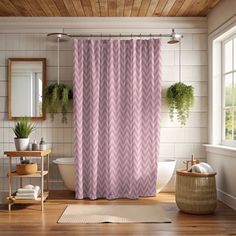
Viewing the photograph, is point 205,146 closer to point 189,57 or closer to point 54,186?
point 189,57

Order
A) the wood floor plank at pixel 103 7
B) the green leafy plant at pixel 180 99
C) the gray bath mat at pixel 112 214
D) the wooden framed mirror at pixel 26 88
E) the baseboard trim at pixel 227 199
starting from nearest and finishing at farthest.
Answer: the gray bath mat at pixel 112 214, the baseboard trim at pixel 227 199, the wood floor plank at pixel 103 7, the green leafy plant at pixel 180 99, the wooden framed mirror at pixel 26 88

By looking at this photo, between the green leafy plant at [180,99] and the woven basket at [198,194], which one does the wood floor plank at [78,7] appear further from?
the woven basket at [198,194]

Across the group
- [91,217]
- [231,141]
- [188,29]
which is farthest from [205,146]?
[91,217]

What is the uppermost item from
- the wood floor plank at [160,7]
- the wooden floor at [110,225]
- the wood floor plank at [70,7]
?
the wood floor plank at [160,7]

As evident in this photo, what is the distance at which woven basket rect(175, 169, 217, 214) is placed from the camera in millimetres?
4180

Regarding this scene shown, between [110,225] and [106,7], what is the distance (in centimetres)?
280

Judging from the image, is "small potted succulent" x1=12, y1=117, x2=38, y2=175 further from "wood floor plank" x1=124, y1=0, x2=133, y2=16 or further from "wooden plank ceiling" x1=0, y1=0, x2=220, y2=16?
"wood floor plank" x1=124, y1=0, x2=133, y2=16

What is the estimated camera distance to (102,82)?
205 inches

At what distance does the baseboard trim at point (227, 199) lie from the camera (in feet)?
14.7

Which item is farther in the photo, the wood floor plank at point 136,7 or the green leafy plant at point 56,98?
the green leafy plant at point 56,98

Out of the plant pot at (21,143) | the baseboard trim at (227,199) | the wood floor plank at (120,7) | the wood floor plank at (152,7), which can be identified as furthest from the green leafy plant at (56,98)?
the baseboard trim at (227,199)

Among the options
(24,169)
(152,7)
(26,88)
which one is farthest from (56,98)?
(152,7)

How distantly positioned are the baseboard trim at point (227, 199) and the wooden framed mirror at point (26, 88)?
2609mm

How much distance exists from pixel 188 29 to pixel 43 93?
2.27 metres
